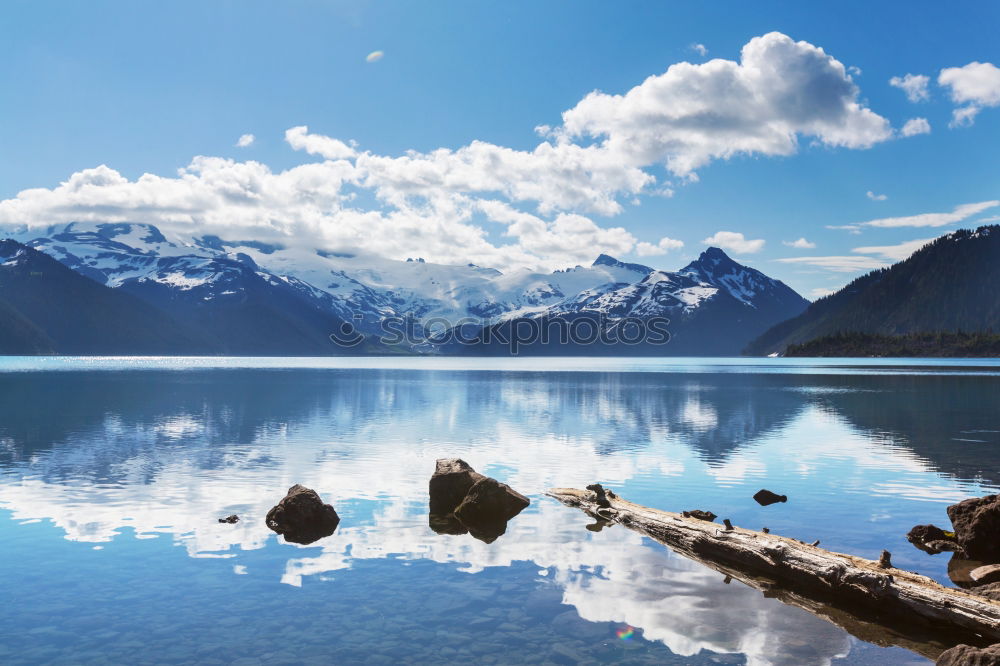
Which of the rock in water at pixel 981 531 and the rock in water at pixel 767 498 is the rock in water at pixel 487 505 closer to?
→ the rock in water at pixel 767 498

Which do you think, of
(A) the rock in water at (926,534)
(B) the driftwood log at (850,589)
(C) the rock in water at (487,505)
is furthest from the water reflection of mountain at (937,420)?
(C) the rock in water at (487,505)

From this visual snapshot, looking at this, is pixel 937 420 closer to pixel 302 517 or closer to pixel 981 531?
pixel 981 531

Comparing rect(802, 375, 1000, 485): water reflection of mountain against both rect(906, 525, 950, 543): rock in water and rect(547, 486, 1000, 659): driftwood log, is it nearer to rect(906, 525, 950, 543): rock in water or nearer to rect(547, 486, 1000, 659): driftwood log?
rect(906, 525, 950, 543): rock in water

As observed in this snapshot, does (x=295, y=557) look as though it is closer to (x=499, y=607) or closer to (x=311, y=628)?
(x=311, y=628)

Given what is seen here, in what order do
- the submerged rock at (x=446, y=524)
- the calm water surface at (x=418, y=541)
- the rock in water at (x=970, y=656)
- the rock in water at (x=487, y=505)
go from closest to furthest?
1. the rock in water at (x=970, y=656)
2. the calm water surface at (x=418, y=541)
3. the submerged rock at (x=446, y=524)
4. the rock in water at (x=487, y=505)

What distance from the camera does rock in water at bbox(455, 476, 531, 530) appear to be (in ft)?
89.2

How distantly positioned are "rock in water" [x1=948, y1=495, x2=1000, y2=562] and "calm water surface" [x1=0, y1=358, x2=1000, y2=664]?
1212mm

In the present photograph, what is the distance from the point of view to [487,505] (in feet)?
90.3

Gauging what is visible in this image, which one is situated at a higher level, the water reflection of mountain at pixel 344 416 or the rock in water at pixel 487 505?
the rock in water at pixel 487 505

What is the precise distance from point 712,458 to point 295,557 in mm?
29241

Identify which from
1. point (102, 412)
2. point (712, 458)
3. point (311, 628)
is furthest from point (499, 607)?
point (102, 412)

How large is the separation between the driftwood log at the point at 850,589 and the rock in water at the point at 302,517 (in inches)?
462

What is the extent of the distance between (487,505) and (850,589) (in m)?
13.6

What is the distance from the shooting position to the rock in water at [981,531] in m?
21.6
